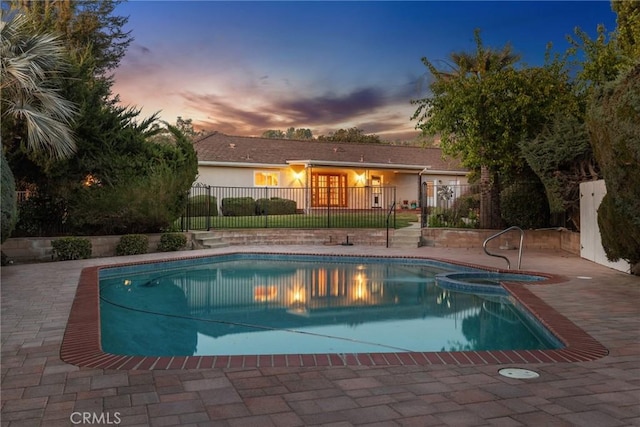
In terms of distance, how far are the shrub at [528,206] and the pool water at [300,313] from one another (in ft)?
15.9

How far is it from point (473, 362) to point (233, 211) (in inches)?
784

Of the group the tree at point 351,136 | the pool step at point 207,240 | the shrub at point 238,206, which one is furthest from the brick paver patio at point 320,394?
the tree at point 351,136

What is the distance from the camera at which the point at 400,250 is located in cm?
1537

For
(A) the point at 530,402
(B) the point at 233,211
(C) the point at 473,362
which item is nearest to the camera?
(A) the point at 530,402

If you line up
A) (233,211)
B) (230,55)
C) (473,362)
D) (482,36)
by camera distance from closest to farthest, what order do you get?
(473,362), (482,36), (230,55), (233,211)

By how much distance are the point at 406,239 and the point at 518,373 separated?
12.8m

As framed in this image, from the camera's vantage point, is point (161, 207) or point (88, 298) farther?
point (161, 207)

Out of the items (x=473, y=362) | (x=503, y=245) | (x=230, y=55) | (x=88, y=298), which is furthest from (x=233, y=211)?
(x=473, y=362)

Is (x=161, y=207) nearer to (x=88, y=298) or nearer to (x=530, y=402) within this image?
(x=88, y=298)

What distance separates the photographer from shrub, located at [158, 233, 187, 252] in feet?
48.6

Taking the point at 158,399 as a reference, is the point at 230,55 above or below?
above

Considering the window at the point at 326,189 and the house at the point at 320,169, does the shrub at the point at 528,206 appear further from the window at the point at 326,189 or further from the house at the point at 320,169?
the window at the point at 326,189

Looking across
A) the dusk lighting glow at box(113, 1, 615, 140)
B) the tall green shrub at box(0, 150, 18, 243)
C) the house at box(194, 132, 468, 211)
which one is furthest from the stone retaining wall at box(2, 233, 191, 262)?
the house at box(194, 132, 468, 211)

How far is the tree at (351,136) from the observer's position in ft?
149
